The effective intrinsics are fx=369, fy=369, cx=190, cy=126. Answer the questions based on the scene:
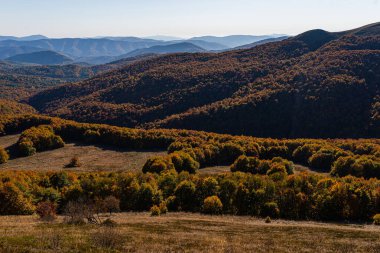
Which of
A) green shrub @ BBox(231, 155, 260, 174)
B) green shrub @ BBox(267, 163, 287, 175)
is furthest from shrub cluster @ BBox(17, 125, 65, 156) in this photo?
green shrub @ BBox(267, 163, 287, 175)

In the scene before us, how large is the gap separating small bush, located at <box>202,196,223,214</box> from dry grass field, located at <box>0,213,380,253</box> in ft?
54.1

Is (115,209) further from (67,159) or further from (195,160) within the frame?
(67,159)

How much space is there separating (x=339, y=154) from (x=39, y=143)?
10778 cm

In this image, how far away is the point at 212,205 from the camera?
65.8 metres

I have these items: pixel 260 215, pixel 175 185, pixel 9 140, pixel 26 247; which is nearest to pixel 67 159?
pixel 9 140

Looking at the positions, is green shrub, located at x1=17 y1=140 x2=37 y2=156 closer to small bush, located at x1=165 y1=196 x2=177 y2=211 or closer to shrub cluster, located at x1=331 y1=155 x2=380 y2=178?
small bush, located at x1=165 y1=196 x2=177 y2=211

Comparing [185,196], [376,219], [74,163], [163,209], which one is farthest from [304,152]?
[74,163]

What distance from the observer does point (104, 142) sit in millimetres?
150125

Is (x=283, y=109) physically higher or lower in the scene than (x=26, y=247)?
lower

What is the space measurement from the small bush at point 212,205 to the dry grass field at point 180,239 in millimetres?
16493

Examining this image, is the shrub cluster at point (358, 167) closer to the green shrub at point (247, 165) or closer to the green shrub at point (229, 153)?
the green shrub at point (247, 165)

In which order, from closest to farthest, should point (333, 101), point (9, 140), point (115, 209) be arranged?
point (115, 209)
point (9, 140)
point (333, 101)

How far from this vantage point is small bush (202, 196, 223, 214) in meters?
65.9

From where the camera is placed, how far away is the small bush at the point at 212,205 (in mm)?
65875
